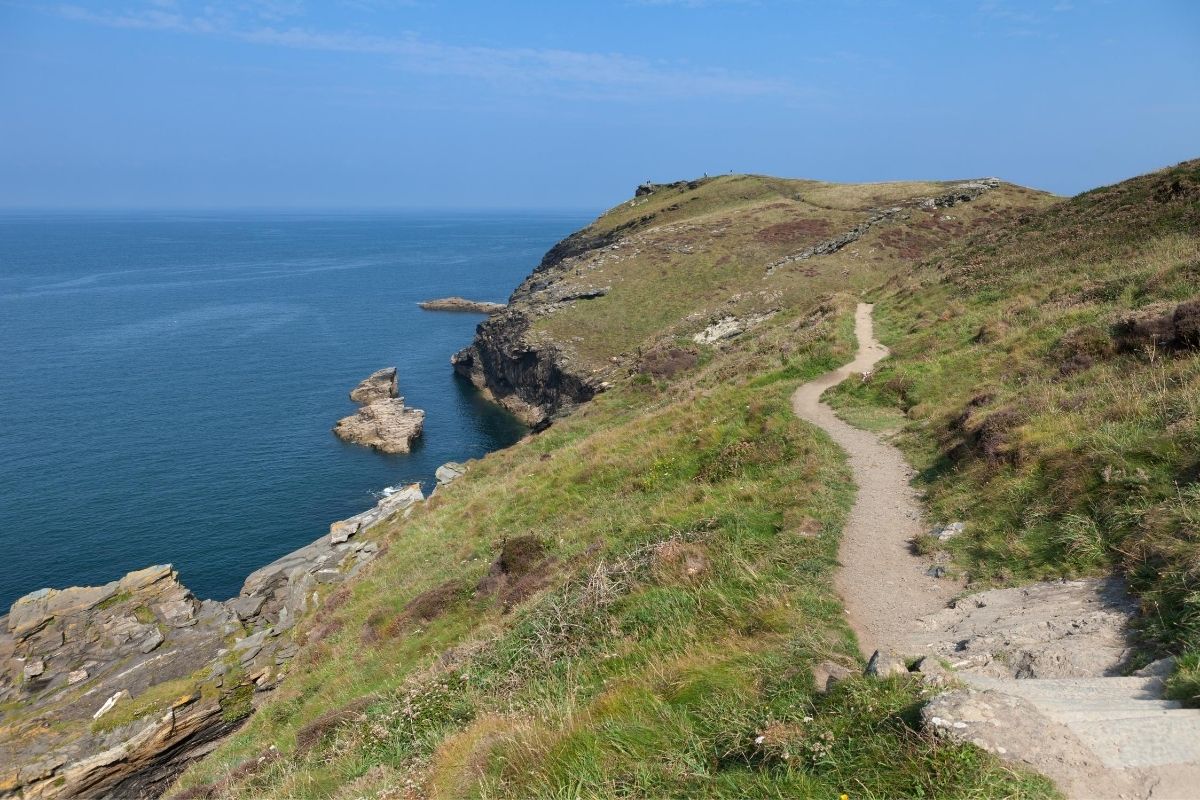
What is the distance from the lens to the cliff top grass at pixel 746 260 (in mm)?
71188

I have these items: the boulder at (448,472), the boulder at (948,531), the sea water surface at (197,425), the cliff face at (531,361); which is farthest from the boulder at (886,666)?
the cliff face at (531,361)

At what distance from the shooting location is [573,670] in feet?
33.3

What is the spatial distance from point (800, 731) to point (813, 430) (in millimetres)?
15535

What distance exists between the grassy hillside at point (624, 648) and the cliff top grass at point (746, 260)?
38.8 m

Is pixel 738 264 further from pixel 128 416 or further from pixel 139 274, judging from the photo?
pixel 139 274

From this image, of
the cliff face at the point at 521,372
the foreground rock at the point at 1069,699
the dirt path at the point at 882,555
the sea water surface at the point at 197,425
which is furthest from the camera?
the cliff face at the point at 521,372

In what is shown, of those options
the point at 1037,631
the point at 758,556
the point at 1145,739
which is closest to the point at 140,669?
the point at 758,556

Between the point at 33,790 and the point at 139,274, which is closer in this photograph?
the point at 33,790

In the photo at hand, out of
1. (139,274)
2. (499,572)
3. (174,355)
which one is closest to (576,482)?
(499,572)

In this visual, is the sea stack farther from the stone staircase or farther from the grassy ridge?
the stone staircase

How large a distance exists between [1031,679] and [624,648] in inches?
213

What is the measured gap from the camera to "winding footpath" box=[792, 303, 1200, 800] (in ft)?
16.5

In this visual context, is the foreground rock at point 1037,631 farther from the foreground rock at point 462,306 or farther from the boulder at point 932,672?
the foreground rock at point 462,306

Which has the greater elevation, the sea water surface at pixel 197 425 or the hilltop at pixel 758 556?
the hilltop at pixel 758 556
